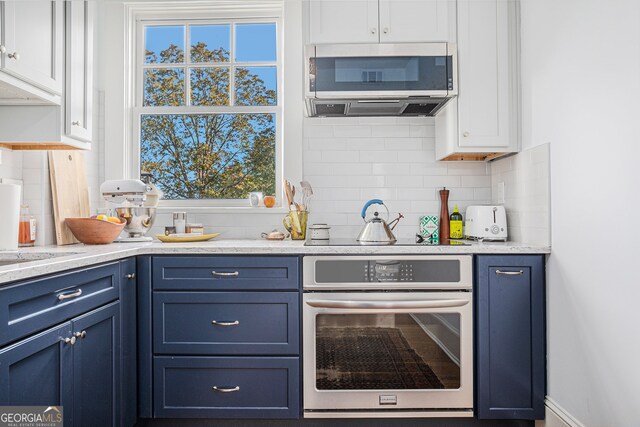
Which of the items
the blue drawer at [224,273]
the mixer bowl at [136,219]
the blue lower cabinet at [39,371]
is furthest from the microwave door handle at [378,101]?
the blue lower cabinet at [39,371]

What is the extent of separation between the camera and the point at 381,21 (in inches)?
94.3

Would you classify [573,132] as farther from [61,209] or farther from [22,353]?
[61,209]

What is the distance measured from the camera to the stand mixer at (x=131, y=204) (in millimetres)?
2500

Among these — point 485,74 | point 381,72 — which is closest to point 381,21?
point 381,72

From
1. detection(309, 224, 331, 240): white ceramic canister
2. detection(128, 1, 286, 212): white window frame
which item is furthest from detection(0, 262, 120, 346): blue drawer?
detection(128, 1, 286, 212): white window frame

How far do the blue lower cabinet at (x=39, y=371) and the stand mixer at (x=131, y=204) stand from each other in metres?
1.04

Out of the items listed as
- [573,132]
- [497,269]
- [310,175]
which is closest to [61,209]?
[310,175]

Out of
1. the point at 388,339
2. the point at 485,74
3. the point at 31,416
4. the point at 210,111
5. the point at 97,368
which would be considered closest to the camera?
the point at 31,416

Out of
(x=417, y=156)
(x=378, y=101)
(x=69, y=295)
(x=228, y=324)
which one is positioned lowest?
(x=228, y=324)

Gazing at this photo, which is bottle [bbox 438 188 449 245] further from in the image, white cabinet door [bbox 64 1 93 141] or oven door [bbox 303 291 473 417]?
white cabinet door [bbox 64 1 93 141]

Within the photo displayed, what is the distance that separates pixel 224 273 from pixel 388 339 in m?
0.84

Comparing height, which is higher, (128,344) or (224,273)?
(224,273)

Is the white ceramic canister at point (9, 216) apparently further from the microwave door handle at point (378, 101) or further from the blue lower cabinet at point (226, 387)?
the microwave door handle at point (378, 101)

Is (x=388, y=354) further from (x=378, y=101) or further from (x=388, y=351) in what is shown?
(x=378, y=101)
